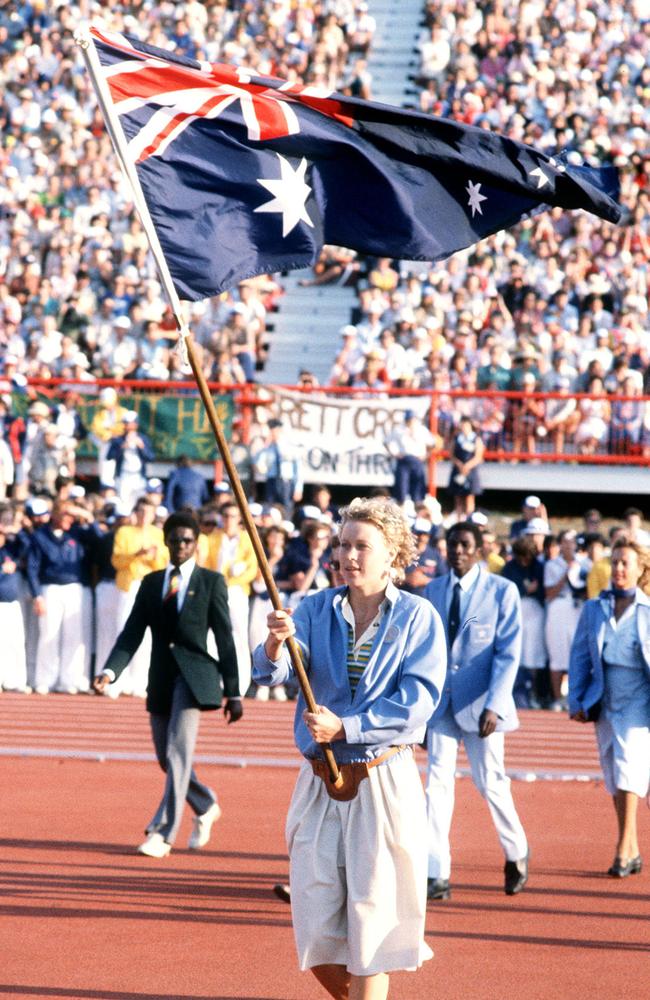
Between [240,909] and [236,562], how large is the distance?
956 centimetres

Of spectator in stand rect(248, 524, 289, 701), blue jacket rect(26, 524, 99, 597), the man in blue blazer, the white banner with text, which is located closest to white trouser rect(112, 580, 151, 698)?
blue jacket rect(26, 524, 99, 597)

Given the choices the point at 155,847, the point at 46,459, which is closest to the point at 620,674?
the point at 155,847

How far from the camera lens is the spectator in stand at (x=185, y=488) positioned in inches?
762

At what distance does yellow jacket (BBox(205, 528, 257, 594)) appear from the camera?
57.5ft

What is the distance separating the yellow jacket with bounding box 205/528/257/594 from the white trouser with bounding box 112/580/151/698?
33.4 inches

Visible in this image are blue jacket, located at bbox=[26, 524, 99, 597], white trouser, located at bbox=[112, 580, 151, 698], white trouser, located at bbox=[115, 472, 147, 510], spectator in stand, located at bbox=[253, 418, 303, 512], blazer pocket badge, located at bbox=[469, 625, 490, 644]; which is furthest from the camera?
white trouser, located at bbox=[115, 472, 147, 510]

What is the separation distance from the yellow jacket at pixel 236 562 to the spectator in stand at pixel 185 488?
164cm

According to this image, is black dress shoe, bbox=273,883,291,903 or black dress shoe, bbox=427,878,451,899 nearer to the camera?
black dress shoe, bbox=273,883,291,903

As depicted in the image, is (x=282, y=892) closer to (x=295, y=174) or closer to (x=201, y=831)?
(x=201, y=831)

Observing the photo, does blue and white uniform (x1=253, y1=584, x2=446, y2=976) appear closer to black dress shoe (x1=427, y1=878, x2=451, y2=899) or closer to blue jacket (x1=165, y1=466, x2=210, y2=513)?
black dress shoe (x1=427, y1=878, x2=451, y2=899)

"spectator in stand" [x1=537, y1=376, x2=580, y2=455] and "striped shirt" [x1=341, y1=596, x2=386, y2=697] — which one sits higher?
"spectator in stand" [x1=537, y1=376, x2=580, y2=455]

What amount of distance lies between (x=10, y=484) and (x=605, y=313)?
7.97 m

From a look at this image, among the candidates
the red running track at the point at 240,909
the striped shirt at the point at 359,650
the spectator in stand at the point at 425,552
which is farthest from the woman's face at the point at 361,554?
the spectator in stand at the point at 425,552

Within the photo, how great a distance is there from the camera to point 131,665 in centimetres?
1800
